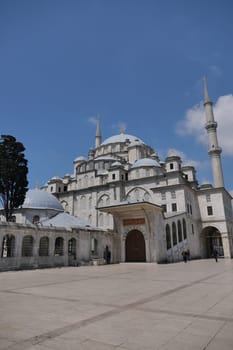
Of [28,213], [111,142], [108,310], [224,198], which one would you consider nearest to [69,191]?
[28,213]

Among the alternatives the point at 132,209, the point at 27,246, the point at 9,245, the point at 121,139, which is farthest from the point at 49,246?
the point at 121,139

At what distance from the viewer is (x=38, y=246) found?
A: 57.3 feet

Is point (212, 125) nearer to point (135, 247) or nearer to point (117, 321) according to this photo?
point (135, 247)

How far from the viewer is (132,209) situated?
21.3 m

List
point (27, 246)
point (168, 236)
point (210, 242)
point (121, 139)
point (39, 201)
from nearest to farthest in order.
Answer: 1. point (27, 246)
2. point (168, 236)
3. point (39, 201)
4. point (210, 242)
5. point (121, 139)

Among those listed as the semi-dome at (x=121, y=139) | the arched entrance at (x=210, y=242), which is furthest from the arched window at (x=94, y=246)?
the semi-dome at (x=121, y=139)

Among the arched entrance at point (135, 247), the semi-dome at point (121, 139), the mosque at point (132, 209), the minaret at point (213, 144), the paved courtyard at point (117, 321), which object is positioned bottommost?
the paved courtyard at point (117, 321)

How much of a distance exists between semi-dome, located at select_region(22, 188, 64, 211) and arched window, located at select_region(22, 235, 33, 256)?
16141 mm

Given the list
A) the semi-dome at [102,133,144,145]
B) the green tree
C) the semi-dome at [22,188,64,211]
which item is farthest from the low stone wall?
the semi-dome at [102,133,144,145]

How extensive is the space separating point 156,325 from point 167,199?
2642cm

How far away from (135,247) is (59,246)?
6.50m

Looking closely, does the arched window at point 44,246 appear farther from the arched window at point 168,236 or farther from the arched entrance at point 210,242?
the arched entrance at point 210,242

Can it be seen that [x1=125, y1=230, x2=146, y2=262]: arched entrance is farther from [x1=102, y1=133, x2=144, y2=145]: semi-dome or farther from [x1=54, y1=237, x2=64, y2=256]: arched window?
[x1=102, y1=133, x2=144, y2=145]: semi-dome

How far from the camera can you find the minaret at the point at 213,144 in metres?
34.2
